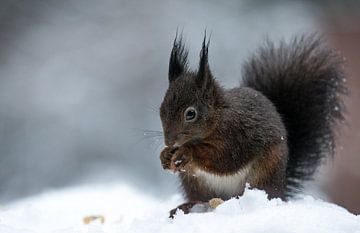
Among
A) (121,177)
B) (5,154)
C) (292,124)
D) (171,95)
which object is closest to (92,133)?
(5,154)

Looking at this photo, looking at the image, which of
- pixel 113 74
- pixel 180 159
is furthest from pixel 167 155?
pixel 113 74

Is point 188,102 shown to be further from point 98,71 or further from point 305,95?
point 98,71

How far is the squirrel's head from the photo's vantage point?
5.69 feet

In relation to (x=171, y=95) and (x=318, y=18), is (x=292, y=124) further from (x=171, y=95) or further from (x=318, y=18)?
(x=318, y=18)

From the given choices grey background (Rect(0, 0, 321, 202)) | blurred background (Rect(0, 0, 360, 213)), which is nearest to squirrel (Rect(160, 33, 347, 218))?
blurred background (Rect(0, 0, 360, 213))

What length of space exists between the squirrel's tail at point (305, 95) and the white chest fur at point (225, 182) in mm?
318

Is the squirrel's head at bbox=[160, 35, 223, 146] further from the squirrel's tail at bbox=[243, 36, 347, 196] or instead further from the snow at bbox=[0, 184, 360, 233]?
the squirrel's tail at bbox=[243, 36, 347, 196]

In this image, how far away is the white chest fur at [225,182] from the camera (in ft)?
6.02

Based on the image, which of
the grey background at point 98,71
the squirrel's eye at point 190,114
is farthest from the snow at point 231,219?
the grey background at point 98,71

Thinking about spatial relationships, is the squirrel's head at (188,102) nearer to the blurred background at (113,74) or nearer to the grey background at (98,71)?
the blurred background at (113,74)

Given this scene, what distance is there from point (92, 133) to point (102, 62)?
568mm

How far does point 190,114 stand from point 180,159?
3.7 inches

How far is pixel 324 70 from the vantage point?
7.10 feet

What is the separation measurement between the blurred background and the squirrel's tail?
28.3 inches
